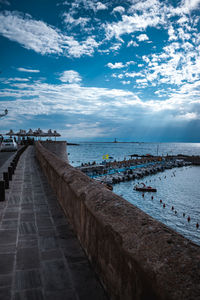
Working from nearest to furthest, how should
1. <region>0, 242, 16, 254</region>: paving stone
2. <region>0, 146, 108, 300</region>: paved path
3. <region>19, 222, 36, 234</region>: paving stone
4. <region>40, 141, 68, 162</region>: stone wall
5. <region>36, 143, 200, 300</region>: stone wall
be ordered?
<region>36, 143, 200, 300</region>: stone wall, <region>0, 146, 108, 300</region>: paved path, <region>0, 242, 16, 254</region>: paving stone, <region>19, 222, 36, 234</region>: paving stone, <region>40, 141, 68, 162</region>: stone wall

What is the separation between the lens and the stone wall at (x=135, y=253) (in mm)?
1303

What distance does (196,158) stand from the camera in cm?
10788

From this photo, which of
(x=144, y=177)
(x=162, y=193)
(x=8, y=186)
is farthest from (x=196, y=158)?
(x=8, y=186)

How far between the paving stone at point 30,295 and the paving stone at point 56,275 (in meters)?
0.11

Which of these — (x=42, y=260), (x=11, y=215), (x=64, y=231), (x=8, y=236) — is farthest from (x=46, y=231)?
(x=11, y=215)

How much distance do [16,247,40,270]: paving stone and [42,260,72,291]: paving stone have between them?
0.50 feet

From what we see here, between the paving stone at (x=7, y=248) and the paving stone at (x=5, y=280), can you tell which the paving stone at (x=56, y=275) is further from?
the paving stone at (x=7, y=248)

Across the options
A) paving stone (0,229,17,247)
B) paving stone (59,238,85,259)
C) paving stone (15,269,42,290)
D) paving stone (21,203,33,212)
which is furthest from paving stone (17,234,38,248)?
paving stone (21,203,33,212)

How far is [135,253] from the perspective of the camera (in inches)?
65.1

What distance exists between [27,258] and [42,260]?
0.24 meters

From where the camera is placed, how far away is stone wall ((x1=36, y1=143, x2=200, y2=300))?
1303 mm

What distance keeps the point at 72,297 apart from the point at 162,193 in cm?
4814

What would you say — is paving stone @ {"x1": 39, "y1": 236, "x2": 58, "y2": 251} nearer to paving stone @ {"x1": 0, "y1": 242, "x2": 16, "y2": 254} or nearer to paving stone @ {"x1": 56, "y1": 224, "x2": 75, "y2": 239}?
paving stone @ {"x1": 56, "y1": 224, "x2": 75, "y2": 239}

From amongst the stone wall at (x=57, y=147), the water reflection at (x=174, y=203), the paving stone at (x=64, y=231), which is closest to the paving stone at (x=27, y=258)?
the paving stone at (x=64, y=231)
